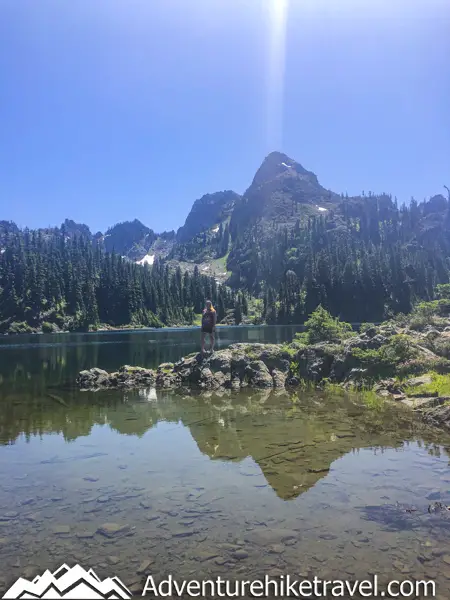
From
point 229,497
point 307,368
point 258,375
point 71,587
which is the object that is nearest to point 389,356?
point 307,368

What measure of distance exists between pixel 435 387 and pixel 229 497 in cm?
1580

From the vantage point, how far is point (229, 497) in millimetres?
9805

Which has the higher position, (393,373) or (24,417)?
(393,373)

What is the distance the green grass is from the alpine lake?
2.72 metres

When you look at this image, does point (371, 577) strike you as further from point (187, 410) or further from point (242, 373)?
point (242, 373)

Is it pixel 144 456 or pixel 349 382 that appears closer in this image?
pixel 144 456

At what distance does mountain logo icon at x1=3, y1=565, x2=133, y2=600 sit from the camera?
245 inches

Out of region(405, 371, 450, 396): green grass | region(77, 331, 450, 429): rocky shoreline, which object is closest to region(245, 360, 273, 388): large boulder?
region(77, 331, 450, 429): rocky shoreline

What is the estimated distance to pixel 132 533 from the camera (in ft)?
26.6

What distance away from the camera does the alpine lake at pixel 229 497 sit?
23.3 ft

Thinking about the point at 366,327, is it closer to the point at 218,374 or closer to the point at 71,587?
the point at 218,374

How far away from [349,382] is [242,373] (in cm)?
806

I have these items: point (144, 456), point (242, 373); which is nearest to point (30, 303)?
point (242, 373)

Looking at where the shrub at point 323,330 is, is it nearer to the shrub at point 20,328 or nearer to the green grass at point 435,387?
the green grass at point 435,387
